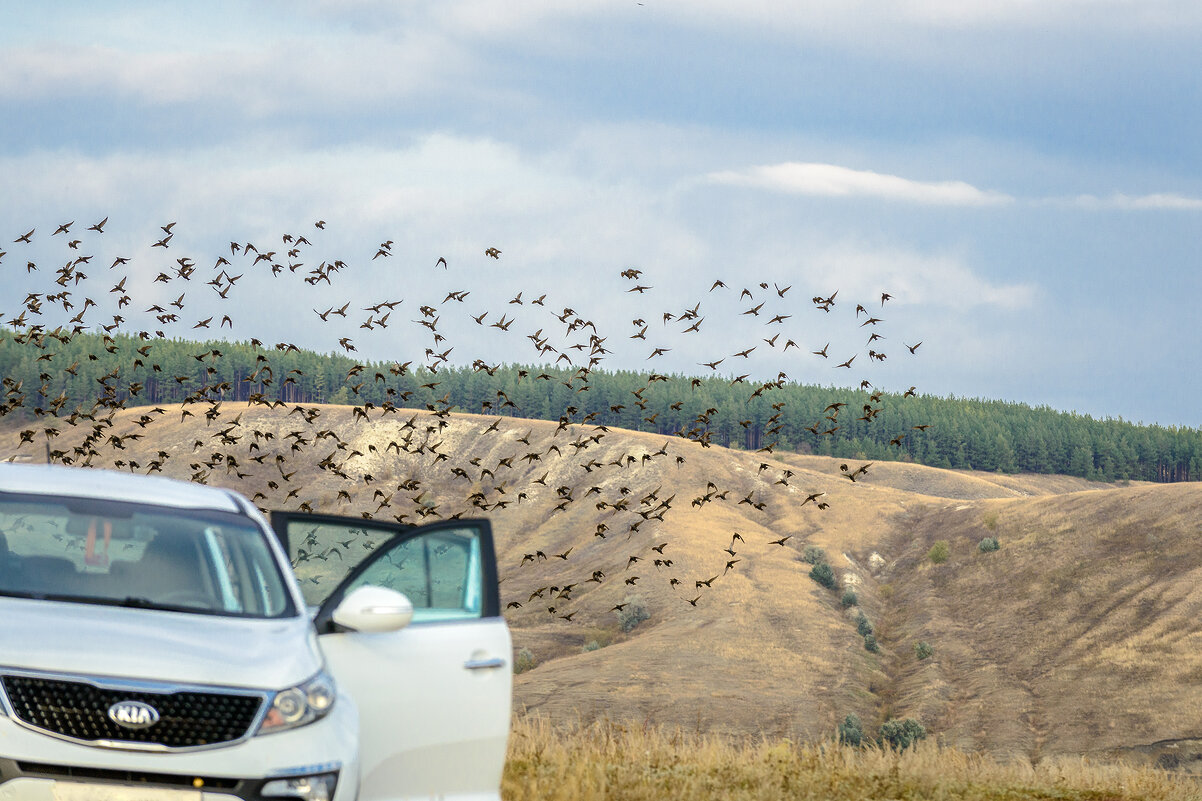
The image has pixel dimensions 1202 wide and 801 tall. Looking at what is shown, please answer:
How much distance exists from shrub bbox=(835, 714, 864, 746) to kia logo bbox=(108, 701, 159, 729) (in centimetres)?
4728

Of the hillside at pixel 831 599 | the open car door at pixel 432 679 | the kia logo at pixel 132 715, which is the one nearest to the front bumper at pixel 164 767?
the kia logo at pixel 132 715

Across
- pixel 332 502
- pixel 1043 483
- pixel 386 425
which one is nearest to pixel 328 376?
pixel 386 425

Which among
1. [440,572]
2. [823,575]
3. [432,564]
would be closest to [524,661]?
[823,575]

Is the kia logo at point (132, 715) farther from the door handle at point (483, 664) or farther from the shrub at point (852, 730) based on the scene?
the shrub at point (852, 730)

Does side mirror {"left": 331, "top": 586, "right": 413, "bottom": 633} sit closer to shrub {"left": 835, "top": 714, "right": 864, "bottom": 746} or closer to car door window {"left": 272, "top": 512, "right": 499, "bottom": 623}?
car door window {"left": 272, "top": 512, "right": 499, "bottom": 623}

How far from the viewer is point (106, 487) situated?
6.93 m

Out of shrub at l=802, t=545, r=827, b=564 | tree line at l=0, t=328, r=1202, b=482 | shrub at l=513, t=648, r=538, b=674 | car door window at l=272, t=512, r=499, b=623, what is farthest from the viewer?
tree line at l=0, t=328, r=1202, b=482

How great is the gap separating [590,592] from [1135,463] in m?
113

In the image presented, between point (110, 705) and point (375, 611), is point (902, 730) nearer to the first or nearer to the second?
point (375, 611)

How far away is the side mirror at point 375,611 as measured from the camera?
632cm

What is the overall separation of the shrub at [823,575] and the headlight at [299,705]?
76348mm

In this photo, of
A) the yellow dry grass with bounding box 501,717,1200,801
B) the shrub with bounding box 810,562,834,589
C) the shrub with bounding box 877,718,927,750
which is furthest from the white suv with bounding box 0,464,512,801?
the shrub with bounding box 810,562,834,589

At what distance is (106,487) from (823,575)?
251 feet

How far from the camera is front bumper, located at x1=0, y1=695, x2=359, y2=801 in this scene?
5.18 meters
